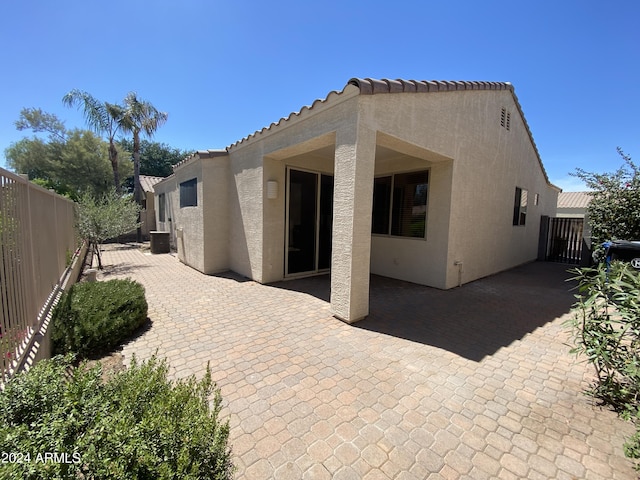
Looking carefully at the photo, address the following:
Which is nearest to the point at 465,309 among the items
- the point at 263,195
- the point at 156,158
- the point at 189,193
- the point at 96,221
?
the point at 263,195

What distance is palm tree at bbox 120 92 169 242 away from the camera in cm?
1744

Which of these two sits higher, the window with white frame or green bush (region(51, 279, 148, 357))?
the window with white frame

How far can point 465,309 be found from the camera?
5.33m

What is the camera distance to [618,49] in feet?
21.2

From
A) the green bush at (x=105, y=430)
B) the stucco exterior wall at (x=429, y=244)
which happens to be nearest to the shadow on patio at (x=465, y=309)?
the stucco exterior wall at (x=429, y=244)

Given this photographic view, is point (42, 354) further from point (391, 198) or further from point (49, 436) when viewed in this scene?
point (391, 198)

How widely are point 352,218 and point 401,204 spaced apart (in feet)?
12.6

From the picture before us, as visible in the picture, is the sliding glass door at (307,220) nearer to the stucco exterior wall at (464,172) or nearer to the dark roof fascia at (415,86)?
the stucco exterior wall at (464,172)

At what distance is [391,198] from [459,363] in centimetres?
523

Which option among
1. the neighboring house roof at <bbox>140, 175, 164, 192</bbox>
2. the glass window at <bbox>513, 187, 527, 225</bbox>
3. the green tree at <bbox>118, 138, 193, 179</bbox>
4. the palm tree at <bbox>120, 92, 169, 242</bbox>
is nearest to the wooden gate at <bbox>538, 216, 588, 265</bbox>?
the glass window at <bbox>513, 187, 527, 225</bbox>

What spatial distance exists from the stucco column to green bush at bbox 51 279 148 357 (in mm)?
3293

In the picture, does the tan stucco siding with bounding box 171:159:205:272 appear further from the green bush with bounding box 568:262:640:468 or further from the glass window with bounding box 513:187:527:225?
the glass window with bounding box 513:187:527:225

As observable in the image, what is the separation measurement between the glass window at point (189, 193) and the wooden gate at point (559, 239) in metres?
14.9

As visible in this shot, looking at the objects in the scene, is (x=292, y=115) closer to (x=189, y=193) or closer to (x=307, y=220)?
(x=307, y=220)
